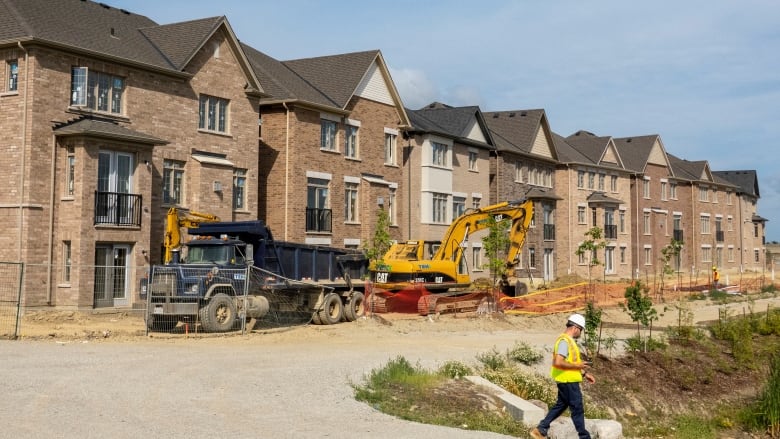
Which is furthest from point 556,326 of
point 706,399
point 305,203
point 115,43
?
point 115,43

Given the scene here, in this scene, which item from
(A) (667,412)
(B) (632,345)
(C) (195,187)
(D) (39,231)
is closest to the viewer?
(A) (667,412)

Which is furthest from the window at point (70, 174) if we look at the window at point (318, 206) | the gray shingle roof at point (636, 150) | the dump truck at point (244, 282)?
the gray shingle roof at point (636, 150)

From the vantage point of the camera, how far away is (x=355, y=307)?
90.6 feet

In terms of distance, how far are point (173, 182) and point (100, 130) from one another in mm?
4371

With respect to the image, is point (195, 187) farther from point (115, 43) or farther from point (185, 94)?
point (115, 43)

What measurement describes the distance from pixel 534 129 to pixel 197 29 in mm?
27592

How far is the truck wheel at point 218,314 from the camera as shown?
2167cm

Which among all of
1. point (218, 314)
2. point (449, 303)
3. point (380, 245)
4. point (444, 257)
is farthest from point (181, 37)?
point (449, 303)

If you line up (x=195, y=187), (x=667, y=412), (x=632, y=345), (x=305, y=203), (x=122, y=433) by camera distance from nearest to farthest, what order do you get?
(x=122, y=433)
(x=667, y=412)
(x=632, y=345)
(x=195, y=187)
(x=305, y=203)

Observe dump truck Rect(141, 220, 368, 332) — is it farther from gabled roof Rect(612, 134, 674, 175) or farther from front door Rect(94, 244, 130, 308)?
gabled roof Rect(612, 134, 674, 175)

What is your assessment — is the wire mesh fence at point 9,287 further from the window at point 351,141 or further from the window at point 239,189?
the window at point 351,141

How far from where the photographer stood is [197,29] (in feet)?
106

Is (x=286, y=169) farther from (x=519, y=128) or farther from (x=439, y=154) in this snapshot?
(x=519, y=128)

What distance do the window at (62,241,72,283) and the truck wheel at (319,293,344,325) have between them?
822 cm
